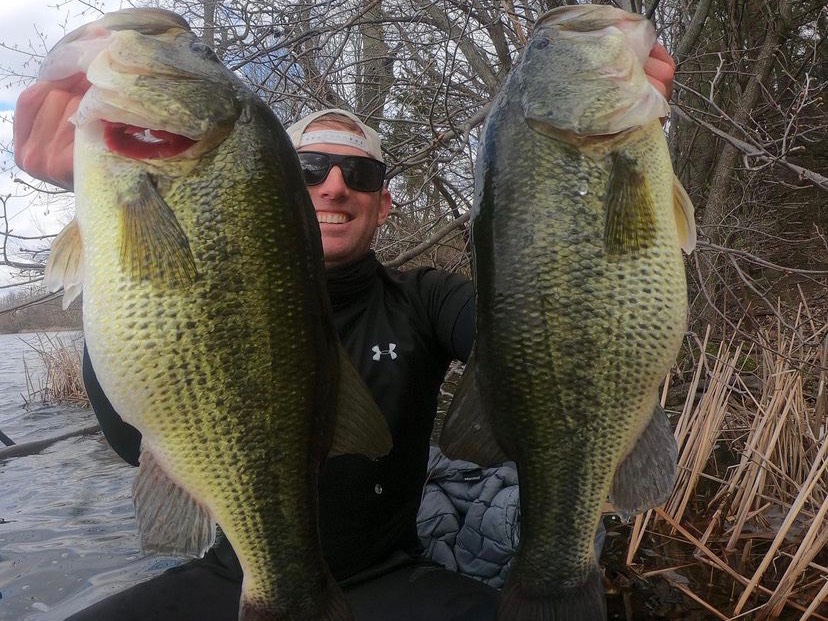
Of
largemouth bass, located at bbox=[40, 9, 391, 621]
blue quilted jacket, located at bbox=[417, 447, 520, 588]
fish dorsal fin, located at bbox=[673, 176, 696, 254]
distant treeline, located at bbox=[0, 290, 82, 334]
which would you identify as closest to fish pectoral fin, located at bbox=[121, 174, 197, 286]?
largemouth bass, located at bbox=[40, 9, 391, 621]

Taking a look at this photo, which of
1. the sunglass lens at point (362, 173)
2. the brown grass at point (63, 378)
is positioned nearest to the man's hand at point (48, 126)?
the sunglass lens at point (362, 173)

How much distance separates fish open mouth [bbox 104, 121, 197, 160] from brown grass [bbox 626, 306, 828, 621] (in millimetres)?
3174

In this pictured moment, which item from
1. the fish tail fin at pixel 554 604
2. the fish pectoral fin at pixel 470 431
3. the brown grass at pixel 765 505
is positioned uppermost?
the fish pectoral fin at pixel 470 431

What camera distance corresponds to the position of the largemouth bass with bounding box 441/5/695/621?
1.71m

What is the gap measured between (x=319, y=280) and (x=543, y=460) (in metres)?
0.77

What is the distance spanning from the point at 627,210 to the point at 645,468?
0.70 meters

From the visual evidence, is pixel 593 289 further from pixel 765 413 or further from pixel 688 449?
pixel 688 449

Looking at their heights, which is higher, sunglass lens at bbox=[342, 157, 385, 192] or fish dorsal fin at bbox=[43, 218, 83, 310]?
sunglass lens at bbox=[342, 157, 385, 192]

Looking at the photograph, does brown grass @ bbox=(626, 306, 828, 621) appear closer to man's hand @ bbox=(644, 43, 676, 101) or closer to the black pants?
the black pants

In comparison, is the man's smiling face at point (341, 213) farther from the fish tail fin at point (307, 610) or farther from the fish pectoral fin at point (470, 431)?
the fish tail fin at point (307, 610)

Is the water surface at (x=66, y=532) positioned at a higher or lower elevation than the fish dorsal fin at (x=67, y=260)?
lower

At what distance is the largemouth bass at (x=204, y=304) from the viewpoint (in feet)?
5.25

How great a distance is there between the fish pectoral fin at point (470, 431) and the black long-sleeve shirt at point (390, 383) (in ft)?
2.41

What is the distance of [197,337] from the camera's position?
1601 mm
